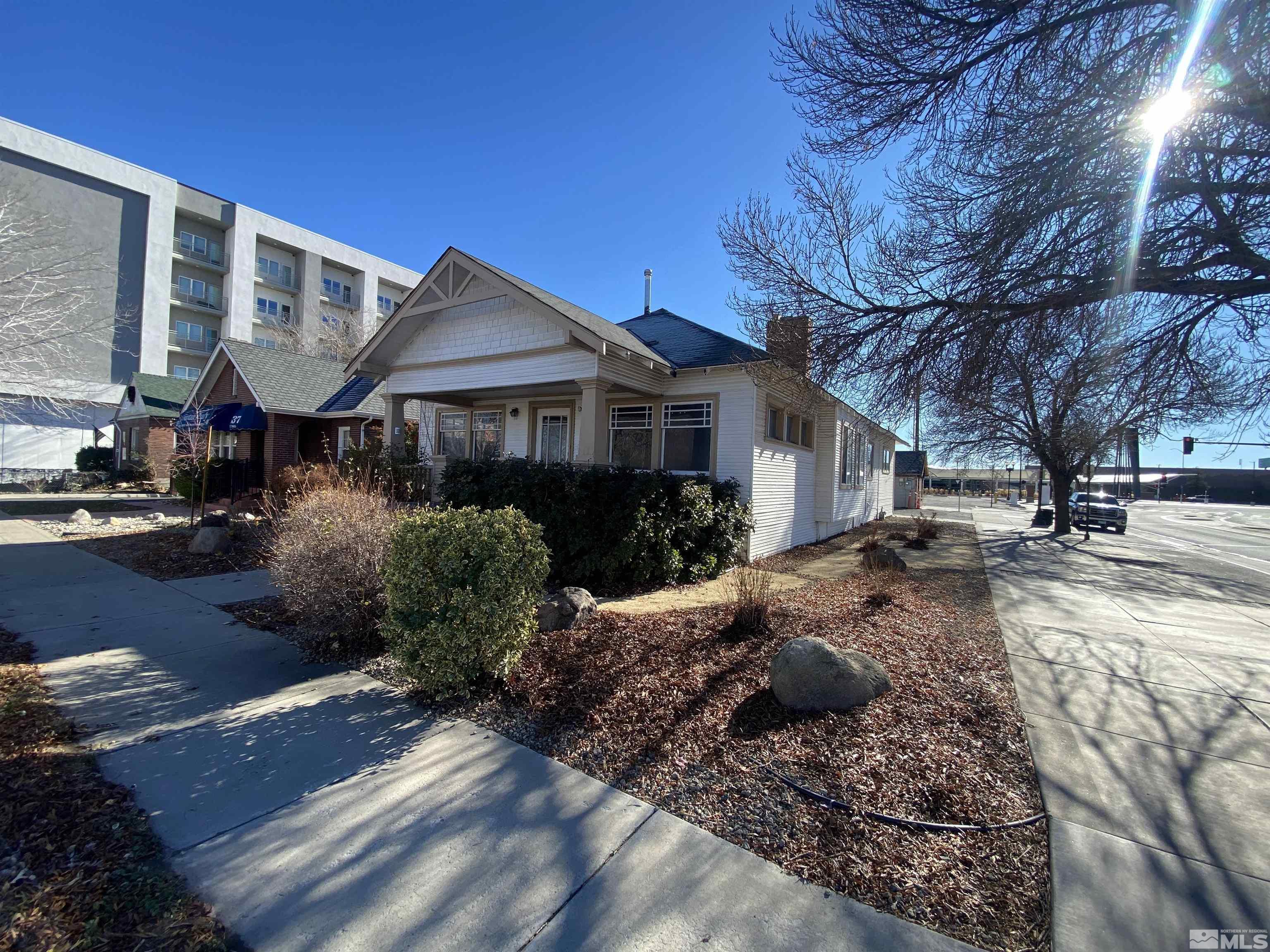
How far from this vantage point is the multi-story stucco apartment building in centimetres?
3303

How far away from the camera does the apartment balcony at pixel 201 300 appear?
42125mm

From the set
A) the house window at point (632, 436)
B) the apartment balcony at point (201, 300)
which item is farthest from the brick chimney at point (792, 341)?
the apartment balcony at point (201, 300)

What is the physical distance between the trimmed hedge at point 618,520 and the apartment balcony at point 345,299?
4787 cm

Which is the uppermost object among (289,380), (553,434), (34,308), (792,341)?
(289,380)

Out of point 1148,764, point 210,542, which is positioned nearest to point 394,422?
point 210,542

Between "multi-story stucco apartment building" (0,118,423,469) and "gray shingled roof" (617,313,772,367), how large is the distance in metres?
32.4

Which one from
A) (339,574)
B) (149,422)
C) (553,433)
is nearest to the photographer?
(339,574)

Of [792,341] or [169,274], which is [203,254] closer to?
[169,274]

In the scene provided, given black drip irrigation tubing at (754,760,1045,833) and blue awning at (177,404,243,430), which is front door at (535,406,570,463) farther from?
black drip irrigation tubing at (754,760,1045,833)

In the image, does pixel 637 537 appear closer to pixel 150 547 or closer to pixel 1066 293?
pixel 1066 293

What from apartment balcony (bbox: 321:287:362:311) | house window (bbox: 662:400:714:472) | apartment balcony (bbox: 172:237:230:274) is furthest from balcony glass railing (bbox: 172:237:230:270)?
house window (bbox: 662:400:714:472)

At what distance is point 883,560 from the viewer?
10.0m

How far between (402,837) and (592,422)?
7.93 m

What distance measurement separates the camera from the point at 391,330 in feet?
40.8
